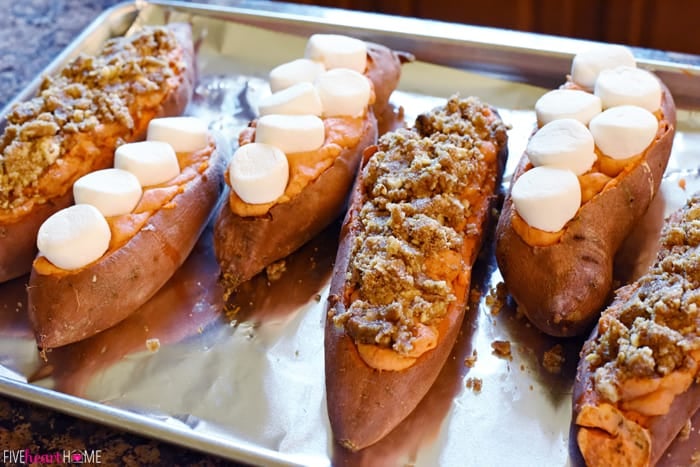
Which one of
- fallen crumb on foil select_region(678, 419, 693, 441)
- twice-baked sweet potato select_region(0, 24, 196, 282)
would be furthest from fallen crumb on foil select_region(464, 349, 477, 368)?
twice-baked sweet potato select_region(0, 24, 196, 282)

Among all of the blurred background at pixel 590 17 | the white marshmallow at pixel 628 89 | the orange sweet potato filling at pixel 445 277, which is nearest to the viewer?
the orange sweet potato filling at pixel 445 277

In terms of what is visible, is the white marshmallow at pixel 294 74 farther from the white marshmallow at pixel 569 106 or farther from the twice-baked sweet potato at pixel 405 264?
the white marshmallow at pixel 569 106

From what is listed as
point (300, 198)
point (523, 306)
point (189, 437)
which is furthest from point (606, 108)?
point (189, 437)

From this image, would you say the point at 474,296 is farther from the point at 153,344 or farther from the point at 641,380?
the point at 153,344

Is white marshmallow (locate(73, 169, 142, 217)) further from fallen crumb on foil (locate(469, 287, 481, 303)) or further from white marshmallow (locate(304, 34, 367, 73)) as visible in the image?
fallen crumb on foil (locate(469, 287, 481, 303))

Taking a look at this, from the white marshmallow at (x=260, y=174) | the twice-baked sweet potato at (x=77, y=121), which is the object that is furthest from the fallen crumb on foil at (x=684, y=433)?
the twice-baked sweet potato at (x=77, y=121)

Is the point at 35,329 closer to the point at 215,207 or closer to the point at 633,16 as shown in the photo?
the point at 215,207
